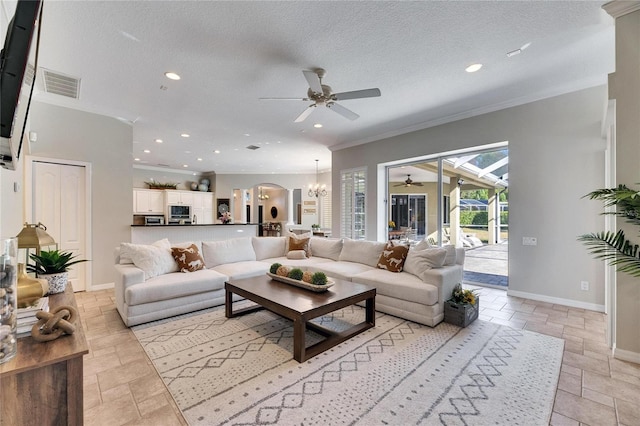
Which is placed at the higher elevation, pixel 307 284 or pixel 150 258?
pixel 150 258

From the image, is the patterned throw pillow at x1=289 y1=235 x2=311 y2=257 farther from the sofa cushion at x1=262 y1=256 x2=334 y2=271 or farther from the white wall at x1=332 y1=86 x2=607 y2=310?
the white wall at x1=332 y1=86 x2=607 y2=310

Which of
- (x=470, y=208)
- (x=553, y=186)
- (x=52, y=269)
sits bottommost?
(x=52, y=269)

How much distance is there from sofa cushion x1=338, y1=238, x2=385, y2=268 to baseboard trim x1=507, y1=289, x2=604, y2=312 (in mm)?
2196

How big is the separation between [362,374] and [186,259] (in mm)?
2829

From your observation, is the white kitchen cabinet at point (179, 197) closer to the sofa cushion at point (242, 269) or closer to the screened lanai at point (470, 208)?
the sofa cushion at point (242, 269)

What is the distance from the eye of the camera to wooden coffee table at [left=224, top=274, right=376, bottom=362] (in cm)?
245

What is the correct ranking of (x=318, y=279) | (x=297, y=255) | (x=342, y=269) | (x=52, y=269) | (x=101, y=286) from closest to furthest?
(x=52, y=269), (x=318, y=279), (x=342, y=269), (x=101, y=286), (x=297, y=255)

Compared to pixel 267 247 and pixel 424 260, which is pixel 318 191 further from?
pixel 424 260

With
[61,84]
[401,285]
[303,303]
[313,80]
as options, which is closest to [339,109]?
[313,80]

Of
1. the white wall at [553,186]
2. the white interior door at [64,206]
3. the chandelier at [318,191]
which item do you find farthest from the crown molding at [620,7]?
the chandelier at [318,191]

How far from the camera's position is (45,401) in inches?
42.9

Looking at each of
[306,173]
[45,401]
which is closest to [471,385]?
[45,401]

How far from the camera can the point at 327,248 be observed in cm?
512

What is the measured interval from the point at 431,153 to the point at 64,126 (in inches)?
249
